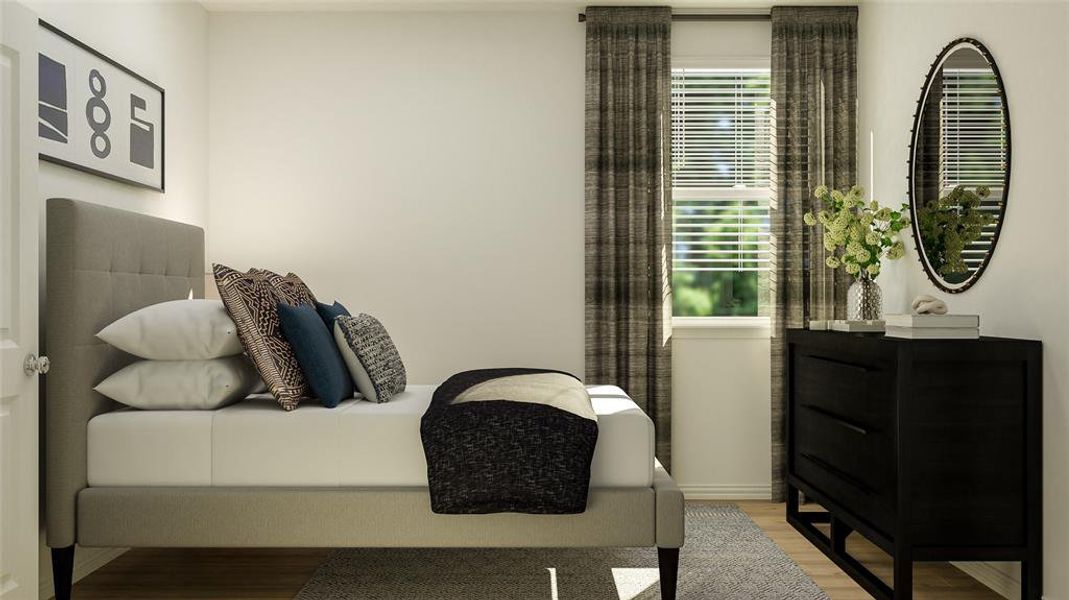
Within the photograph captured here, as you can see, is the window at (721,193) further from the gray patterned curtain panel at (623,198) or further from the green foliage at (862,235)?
the green foliage at (862,235)

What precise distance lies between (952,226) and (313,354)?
2498 mm

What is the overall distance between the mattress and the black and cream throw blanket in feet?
0.45

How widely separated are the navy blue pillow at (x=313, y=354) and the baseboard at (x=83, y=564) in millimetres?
1112

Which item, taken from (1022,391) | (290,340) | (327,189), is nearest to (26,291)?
(290,340)

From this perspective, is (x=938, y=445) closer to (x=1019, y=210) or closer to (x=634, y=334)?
(x=1019, y=210)

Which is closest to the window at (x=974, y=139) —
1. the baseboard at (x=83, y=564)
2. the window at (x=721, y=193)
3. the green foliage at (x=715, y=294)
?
the window at (x=721, y=193)

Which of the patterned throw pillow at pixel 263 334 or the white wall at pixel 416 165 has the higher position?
the white wall at pixel 416 165

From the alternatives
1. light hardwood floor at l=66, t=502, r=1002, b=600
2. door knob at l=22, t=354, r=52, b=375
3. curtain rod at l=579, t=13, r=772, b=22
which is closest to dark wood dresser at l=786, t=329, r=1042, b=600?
light hardwood floor at l=66, t=502, r=1002, b=600

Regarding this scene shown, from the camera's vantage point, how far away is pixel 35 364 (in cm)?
233

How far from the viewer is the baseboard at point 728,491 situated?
13.6 feet

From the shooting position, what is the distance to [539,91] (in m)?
4.16

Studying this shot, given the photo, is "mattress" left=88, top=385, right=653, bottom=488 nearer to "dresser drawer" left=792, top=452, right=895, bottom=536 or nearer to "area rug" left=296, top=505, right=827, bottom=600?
"area rug" left=296, top=505, right=827, bottom=600

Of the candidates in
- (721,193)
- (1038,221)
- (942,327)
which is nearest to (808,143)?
(721,193)

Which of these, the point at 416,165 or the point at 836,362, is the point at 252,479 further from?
the point at 836,362
